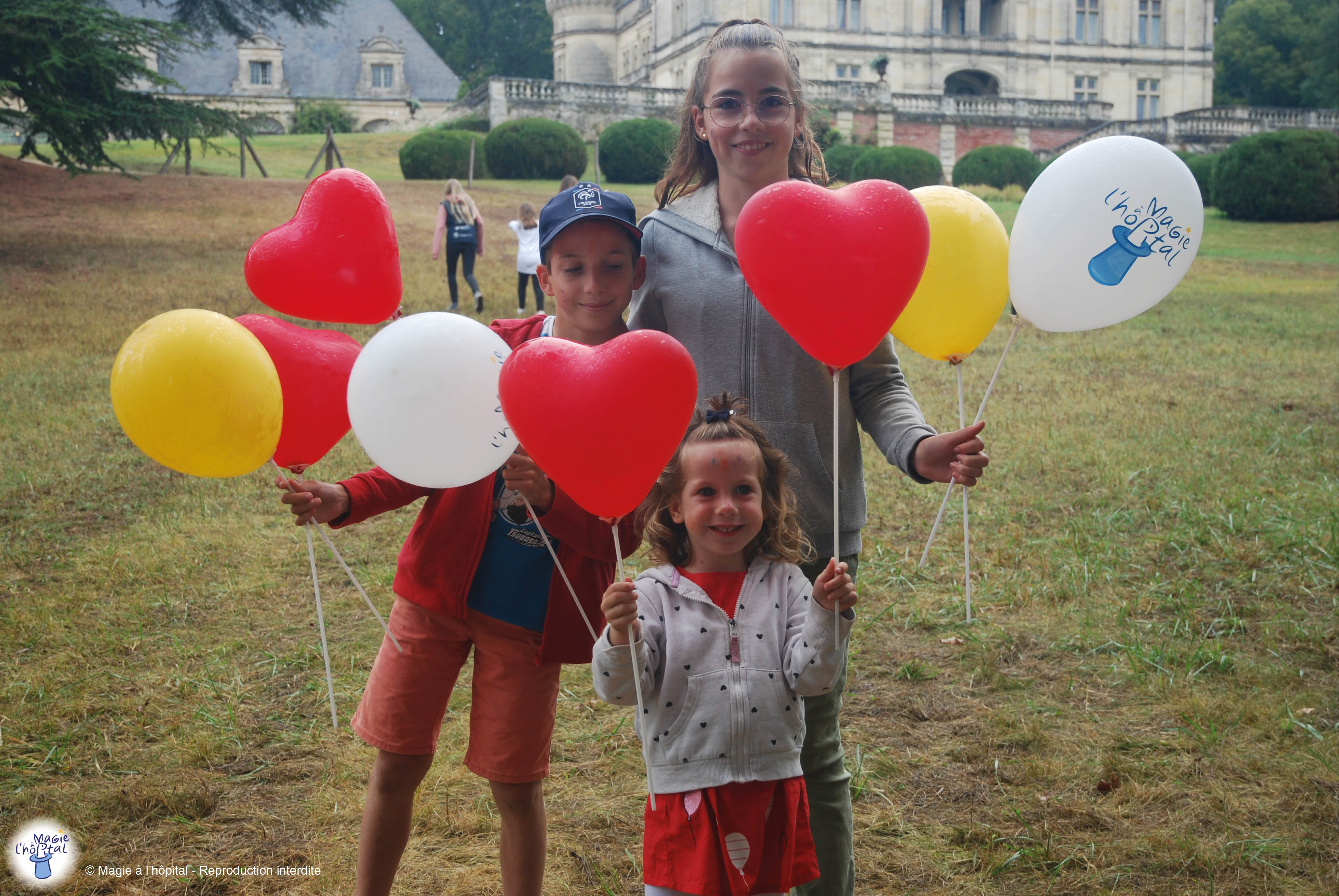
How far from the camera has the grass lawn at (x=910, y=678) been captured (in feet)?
9.05

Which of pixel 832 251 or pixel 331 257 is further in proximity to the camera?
pixel 331 257

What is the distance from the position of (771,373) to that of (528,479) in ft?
1.85

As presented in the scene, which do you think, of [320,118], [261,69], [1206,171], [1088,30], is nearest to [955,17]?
[1088,30]

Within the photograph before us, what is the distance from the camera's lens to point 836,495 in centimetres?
175

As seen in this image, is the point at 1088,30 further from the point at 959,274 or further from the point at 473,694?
the point at 473,694

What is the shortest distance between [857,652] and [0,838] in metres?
2.96

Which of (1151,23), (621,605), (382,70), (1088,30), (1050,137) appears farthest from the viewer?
(382,70)

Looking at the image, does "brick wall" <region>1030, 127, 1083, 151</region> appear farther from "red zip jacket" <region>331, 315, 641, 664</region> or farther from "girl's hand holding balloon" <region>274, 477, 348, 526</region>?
"girl's hand holding balloon" <region>274, 477, 348, 526</region>

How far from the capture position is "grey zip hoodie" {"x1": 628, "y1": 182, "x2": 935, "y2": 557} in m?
2.07

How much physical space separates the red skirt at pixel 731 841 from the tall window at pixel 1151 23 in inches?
2052

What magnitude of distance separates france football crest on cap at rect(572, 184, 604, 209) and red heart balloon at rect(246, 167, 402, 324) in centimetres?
39

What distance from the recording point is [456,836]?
113 inches

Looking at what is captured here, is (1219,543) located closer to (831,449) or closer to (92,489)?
(831,449)

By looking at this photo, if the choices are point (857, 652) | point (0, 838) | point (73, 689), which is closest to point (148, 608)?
point (73, 689)
